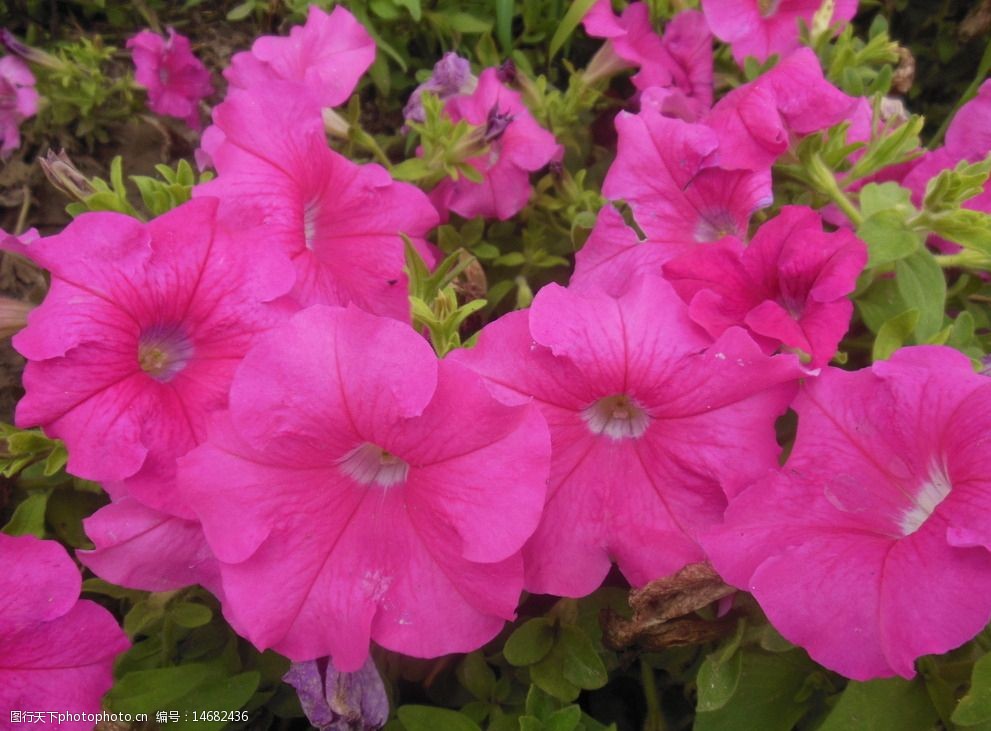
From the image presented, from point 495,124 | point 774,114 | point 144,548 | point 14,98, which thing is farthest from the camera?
point 14,98

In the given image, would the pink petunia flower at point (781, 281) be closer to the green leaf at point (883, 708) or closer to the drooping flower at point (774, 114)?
the drooping flower at point (774, 114)

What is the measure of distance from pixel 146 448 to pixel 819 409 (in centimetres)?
74

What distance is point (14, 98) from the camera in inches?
64.9

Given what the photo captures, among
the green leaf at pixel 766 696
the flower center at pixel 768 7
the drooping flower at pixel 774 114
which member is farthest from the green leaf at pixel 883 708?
the flower center at pixel 768 7

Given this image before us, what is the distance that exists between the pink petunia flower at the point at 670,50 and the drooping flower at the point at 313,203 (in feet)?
1.68

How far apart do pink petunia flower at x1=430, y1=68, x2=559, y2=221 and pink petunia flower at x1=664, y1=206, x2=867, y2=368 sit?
46 cm

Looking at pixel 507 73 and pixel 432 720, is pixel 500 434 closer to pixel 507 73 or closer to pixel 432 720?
pixel 432 720

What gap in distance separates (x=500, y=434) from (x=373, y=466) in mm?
210

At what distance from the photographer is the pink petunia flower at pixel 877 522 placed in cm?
71

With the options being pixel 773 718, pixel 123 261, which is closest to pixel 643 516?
pixel 773 718

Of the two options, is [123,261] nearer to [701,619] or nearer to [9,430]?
[9,430]

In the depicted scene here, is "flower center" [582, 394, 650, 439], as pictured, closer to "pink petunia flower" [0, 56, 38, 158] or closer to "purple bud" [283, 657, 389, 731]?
"purple bud" [283, 657, 389, 731]

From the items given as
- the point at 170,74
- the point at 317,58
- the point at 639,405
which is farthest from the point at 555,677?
the point at 170,74

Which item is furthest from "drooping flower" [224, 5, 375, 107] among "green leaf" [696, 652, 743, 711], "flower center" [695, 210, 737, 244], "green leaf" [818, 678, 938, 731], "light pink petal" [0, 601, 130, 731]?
"green leaf" [818, 678, 938, 731]
